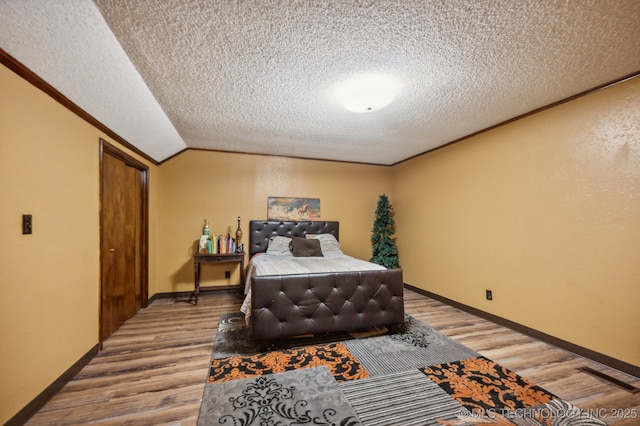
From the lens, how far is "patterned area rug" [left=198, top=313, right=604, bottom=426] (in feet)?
5.17

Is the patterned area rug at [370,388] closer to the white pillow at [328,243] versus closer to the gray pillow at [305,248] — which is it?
the gray pillow at [305,248]

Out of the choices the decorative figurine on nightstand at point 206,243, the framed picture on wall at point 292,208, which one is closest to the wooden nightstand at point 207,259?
the decorative figurine on nightstand at point 206,243

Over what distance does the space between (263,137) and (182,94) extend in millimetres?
1355

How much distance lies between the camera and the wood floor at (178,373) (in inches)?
63.8

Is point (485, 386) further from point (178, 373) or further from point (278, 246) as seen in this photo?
point (278, 246)

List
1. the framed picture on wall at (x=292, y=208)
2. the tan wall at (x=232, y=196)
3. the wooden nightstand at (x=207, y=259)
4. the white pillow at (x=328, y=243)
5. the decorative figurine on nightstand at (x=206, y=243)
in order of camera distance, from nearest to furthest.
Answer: the wooden nightstand at (x=207, y=259), the decorative figurine on nightstand at (x=206, y=243), the tan wall at (x=232, y=196), the white pillow at (x=328, y=243), the framed picture on wall at (x=292, y=208)

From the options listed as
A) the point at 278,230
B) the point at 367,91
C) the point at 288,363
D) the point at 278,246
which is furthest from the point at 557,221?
the point at 278,230

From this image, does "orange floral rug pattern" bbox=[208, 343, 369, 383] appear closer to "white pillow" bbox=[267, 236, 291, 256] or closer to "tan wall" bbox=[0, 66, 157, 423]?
"tan wall" bbox=[0, 66, 157, 423]

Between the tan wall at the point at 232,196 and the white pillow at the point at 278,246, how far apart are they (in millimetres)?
514

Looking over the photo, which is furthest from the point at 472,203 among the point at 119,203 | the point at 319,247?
the point at 119,203

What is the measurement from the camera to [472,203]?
11.4 feet

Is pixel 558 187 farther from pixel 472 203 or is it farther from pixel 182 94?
pixel 182 94

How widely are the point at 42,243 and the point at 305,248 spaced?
289cm

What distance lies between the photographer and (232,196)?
4398 millimetres
